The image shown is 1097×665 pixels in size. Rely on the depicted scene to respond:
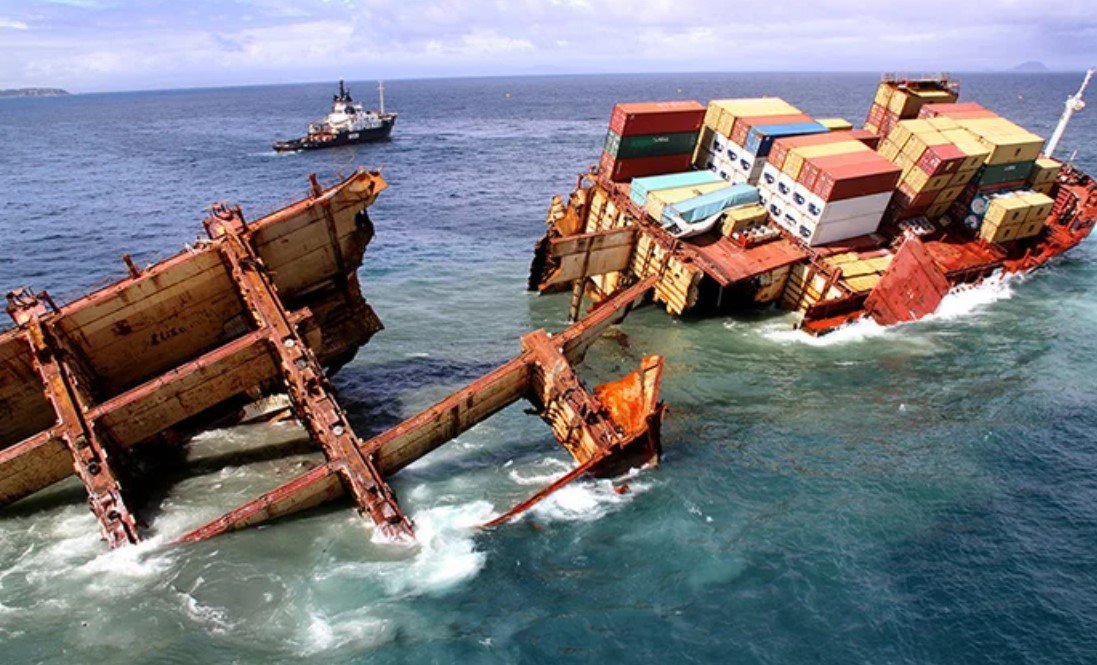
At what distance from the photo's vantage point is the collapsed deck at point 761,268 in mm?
43781

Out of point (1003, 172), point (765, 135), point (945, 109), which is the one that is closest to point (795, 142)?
point (765, 135)

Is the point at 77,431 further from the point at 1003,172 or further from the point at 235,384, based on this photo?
the point at 1003,172

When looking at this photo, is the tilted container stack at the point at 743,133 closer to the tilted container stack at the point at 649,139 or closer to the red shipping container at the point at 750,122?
the red shipping container at the point at 750,122

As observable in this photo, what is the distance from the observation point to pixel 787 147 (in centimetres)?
4862

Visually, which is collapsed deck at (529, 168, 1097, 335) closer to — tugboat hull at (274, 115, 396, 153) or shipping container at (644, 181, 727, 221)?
shipping container at (644, 181, 727, 221)

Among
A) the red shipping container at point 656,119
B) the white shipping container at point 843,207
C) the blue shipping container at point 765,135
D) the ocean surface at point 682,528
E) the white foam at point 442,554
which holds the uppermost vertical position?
the red shipping container at point 656,119

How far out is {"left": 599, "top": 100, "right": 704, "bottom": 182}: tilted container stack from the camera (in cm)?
5062

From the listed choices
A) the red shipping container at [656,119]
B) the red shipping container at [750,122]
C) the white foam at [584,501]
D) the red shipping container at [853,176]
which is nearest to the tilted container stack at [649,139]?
the red shipping container at [656,119]

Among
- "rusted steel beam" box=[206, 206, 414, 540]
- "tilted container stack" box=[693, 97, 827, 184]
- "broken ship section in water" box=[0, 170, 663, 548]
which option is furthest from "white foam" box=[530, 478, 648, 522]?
"tilted container stack" box=[693, 97, 827, 184]

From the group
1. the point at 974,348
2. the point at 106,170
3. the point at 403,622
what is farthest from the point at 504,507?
the point at 106,170

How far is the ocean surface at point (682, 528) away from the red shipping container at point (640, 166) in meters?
12.8

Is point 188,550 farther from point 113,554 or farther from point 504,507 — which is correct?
point 504,507

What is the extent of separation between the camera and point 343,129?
130 meters

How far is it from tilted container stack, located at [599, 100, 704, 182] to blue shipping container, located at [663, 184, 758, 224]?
6.17 m
